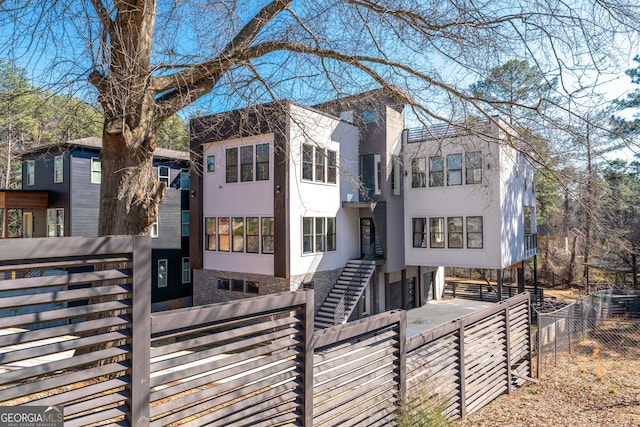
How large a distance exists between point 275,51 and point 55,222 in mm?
16273

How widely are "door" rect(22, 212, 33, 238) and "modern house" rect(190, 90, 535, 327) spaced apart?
358 inches

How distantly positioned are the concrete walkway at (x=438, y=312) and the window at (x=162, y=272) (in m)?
11.0

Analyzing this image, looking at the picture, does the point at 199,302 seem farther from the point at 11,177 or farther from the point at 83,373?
the point at 11,177

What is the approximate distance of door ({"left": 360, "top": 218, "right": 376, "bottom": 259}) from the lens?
1783 cm

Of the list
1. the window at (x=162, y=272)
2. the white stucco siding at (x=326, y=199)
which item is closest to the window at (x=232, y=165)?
the white stucco siding at (x=326, y=199)

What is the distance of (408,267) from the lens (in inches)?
744

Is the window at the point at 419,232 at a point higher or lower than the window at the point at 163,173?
lower

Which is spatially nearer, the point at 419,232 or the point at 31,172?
the point at 419,232

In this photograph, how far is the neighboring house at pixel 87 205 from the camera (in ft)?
56.1

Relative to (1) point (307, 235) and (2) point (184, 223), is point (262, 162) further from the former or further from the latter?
(2) point (184, 223)

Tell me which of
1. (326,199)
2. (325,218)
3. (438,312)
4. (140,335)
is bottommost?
(438,312)

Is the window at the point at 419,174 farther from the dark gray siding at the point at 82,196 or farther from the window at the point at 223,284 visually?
the dark gray siding at the point at 82,196

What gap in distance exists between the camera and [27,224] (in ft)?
66.0
